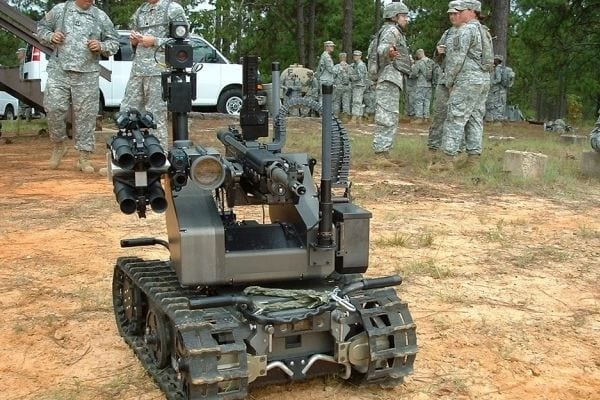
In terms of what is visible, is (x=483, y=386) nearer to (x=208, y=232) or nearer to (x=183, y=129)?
(x=208, y=232)

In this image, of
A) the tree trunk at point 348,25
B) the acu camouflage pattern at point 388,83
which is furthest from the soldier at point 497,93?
the acu camouflage pattern at point 388,83

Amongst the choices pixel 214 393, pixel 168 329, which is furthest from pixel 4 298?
pixel 214 393

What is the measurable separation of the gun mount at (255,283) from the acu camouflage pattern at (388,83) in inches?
267

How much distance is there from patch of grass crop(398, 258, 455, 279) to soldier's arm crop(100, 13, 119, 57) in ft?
15.9

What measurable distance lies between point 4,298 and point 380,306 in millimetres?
2541

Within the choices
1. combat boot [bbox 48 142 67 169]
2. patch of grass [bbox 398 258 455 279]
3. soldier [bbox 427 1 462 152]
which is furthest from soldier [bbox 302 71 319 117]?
patch of grass [bbox 398 258 455 279]

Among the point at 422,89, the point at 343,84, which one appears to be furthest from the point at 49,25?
the point at 422,89

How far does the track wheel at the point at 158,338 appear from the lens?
3676mm

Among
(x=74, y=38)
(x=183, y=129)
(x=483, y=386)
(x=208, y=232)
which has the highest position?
(x=74, y=38)

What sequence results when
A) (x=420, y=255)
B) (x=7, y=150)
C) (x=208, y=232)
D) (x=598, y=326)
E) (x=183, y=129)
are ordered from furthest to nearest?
(x=7, y=150)
(x=420, y=255)
(x=598, y=326)
(x=183, y=129)
(x=208, y=232)

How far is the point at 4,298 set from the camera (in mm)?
5023

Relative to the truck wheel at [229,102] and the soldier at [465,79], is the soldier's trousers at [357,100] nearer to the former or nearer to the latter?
the truck wheel at [229,102]

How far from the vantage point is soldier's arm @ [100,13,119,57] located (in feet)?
30.1

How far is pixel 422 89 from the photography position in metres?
25.4
